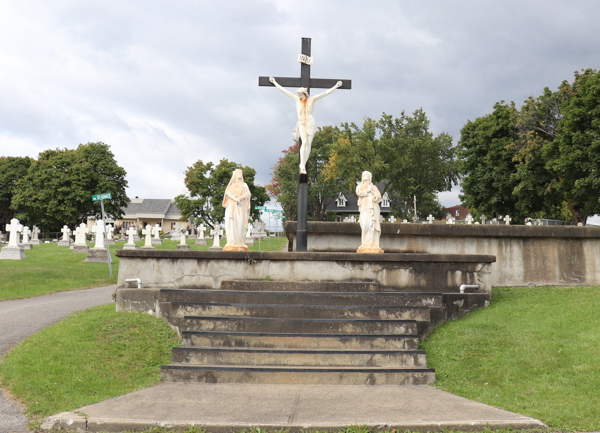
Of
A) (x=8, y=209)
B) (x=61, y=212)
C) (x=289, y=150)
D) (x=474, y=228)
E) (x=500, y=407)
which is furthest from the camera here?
(x=8, y=209)

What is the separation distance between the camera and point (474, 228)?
11.1 meters

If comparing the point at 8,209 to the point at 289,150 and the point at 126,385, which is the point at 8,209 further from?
the point at 126,385

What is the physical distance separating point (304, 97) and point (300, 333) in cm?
508

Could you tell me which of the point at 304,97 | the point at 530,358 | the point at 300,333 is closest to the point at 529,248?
the point at 530,358

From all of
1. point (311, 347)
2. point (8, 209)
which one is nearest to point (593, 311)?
point (311, 347)

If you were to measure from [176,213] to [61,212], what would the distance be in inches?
1546

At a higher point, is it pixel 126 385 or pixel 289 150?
pixel 289 150

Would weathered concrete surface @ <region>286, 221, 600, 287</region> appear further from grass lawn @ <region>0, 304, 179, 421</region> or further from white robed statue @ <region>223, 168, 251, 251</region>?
grass lawn @ <region>0, 304, 179, 421</region>

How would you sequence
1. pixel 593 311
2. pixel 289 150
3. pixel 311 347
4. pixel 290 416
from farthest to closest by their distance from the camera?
pixel 289 150 → pixel 593 311 → pixel 311 347 → pixel 290 416

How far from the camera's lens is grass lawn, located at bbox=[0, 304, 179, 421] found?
5.83 metres

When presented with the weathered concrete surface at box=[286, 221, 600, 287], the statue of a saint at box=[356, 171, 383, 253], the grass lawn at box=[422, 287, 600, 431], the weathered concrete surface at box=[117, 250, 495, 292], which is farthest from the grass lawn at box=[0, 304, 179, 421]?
the weathered concrete surface at box=[286, 221, 600, 287]

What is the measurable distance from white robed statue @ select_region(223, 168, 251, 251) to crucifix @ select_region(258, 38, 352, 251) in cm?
111

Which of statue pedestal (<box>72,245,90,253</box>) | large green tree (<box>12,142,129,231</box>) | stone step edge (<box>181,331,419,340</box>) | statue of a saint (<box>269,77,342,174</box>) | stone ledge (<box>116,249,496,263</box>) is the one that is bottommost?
stone step edge (<box>181,331,419,340</box>)

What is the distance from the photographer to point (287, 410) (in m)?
5.34
